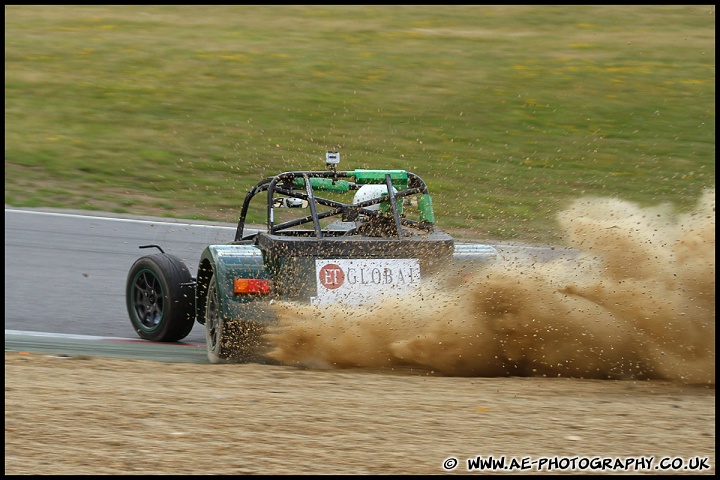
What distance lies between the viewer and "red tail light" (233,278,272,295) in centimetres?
711

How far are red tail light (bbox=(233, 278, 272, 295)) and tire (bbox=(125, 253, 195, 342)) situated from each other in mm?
1009

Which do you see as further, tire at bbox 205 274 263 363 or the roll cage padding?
the roll cage padding

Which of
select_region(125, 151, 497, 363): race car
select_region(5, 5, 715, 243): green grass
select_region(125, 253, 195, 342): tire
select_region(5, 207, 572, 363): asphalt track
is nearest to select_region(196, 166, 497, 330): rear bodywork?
select_region(125, 151, 497, 363): race car

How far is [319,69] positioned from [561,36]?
19.0 feet

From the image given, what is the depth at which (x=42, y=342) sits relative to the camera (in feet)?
26.1

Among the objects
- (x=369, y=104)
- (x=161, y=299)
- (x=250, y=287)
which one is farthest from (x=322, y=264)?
(x=369, y=104)

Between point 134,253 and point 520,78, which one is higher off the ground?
point 520,78

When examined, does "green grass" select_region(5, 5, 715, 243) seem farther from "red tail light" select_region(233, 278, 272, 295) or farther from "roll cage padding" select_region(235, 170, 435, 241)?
"red tail light" select_region(233, 278, 272, 295)

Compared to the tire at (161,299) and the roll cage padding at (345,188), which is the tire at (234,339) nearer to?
the tire at (161,299)

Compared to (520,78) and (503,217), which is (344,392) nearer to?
(503,217)

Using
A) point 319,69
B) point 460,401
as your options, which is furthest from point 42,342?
point 319,69

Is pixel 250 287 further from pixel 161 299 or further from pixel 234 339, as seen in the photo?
pixel 161 299

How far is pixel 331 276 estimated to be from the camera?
711 centimetres

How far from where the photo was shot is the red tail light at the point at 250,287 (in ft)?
23.3
